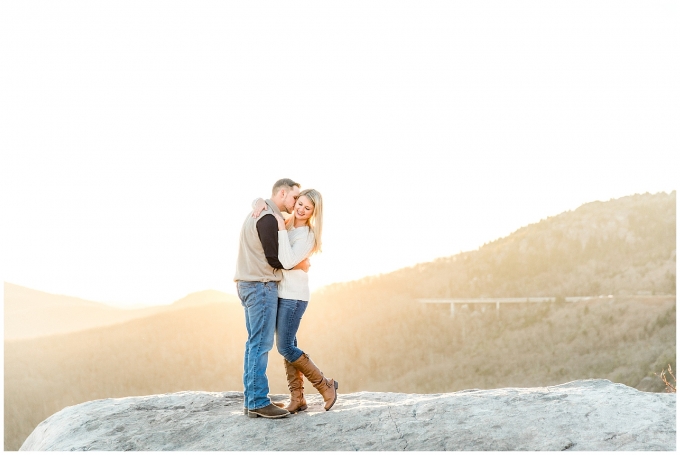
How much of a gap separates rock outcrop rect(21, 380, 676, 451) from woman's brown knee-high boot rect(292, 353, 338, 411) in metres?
0.14

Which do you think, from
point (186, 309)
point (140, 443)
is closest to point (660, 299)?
point (186, 309)

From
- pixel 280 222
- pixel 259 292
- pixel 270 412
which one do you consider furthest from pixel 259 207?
pixel 270 412

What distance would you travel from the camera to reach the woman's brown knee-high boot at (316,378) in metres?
5.91

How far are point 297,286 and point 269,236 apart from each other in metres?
0.58

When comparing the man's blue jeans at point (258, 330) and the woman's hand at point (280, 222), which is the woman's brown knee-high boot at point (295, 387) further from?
the woman's hand at point (280, 222)

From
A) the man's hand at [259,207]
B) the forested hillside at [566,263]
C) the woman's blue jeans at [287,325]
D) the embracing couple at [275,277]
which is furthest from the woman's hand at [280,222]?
the forested hillside at [566,263]

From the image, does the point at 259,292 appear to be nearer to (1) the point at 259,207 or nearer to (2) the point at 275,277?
(2) the point at 275,277

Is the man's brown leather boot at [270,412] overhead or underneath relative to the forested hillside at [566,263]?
underneath

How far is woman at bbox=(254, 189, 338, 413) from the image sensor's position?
566cm

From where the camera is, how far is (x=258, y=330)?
18.8 ft

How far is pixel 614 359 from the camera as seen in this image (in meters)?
22.2

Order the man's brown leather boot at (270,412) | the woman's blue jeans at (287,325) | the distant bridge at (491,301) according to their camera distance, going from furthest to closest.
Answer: the distant bridge at (491,301) → the woman's blue jeans at (287,325) → the man's brown leather boot at (270,412)

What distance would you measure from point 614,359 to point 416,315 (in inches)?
406

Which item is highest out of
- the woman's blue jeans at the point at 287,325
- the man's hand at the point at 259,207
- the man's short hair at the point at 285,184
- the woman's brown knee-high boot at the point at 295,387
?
the man's short hair at the point at 285,184
